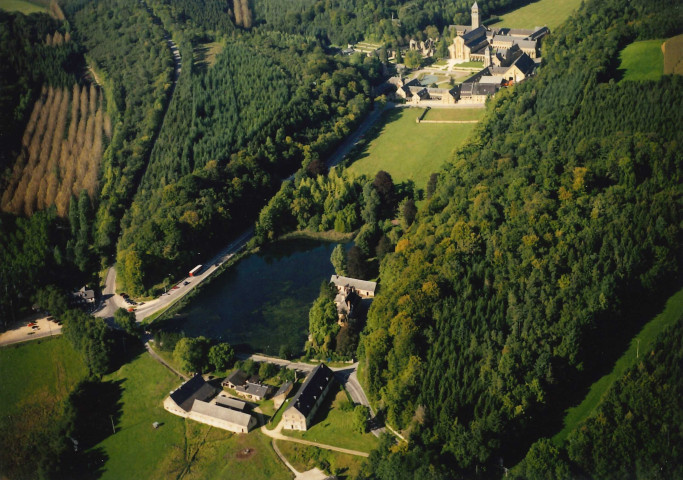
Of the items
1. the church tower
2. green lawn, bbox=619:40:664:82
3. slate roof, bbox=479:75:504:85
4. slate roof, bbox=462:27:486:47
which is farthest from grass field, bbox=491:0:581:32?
green lawn, bbox=619:40:664:82

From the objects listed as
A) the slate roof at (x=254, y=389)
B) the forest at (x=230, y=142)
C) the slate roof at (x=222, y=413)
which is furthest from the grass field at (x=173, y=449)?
the forest at (x=230, y=142)

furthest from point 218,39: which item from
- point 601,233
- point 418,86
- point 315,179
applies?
point 601,233

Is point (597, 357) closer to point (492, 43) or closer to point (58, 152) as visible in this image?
point (58, 152)

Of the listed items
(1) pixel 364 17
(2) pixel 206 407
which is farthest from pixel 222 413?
(1) pixel 364 17

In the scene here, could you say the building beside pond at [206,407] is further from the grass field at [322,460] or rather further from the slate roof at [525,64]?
the slate roof at [525,64]

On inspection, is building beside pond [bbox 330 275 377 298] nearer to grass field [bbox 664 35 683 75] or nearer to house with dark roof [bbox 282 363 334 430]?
house with dark roof [bbox 282 363 334 430]

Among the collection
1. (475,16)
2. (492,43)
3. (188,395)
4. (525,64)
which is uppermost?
(475,16)
